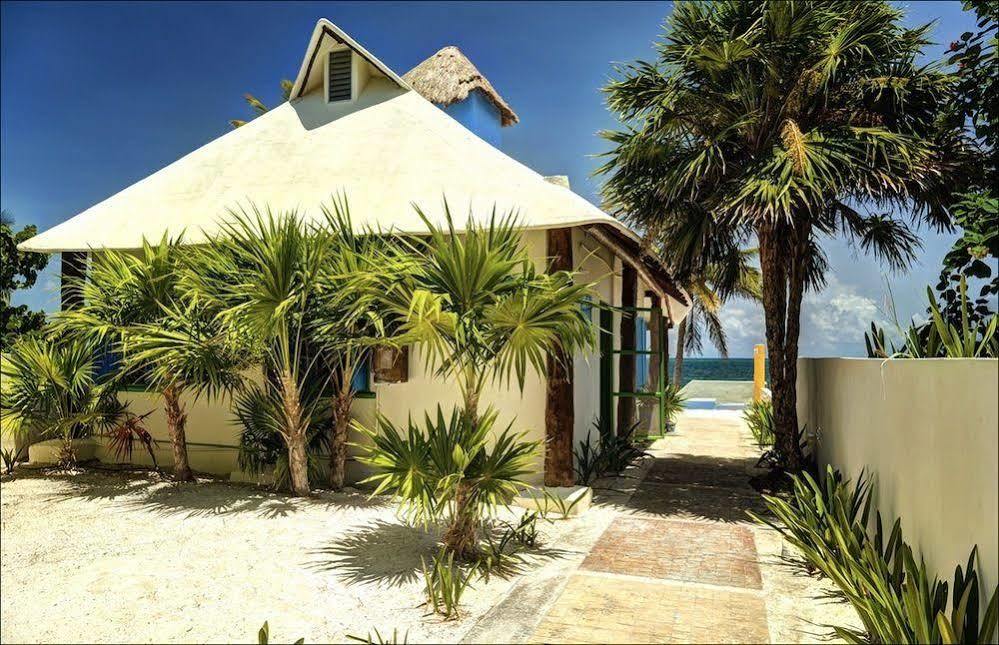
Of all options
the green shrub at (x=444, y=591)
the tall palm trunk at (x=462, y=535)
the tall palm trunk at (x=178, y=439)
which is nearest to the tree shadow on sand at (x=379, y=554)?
the tall palm trunk at (x=462, y=535)

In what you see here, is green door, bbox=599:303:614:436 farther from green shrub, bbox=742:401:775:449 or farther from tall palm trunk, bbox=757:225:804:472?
green shrub, bbox=742:401:775:449

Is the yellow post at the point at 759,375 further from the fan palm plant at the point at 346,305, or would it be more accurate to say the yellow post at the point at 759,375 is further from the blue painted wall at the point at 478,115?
the fan palm plant at the point at 346,305

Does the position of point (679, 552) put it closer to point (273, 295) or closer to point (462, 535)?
point (462, 535)

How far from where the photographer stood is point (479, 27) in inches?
588

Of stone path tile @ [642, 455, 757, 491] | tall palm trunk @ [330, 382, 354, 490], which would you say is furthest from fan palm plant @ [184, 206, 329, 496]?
stone path tile @ [642, 455, 757, 491]

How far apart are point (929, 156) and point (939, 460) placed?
5.89 m

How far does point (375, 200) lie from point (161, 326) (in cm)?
331

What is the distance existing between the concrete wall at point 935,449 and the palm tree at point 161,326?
23.1 ft

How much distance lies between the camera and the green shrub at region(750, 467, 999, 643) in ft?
12.2

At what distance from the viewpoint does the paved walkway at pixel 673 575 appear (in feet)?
16.4

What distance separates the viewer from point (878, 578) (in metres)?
4.84

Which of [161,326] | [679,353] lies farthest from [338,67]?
[679,353]

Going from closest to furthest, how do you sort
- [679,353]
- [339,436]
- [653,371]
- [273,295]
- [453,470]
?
[453,470] → [273,295] → [339,436] → [653,371] → [679,353]

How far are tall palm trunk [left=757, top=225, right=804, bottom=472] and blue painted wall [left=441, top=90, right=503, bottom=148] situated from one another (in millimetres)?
6604
